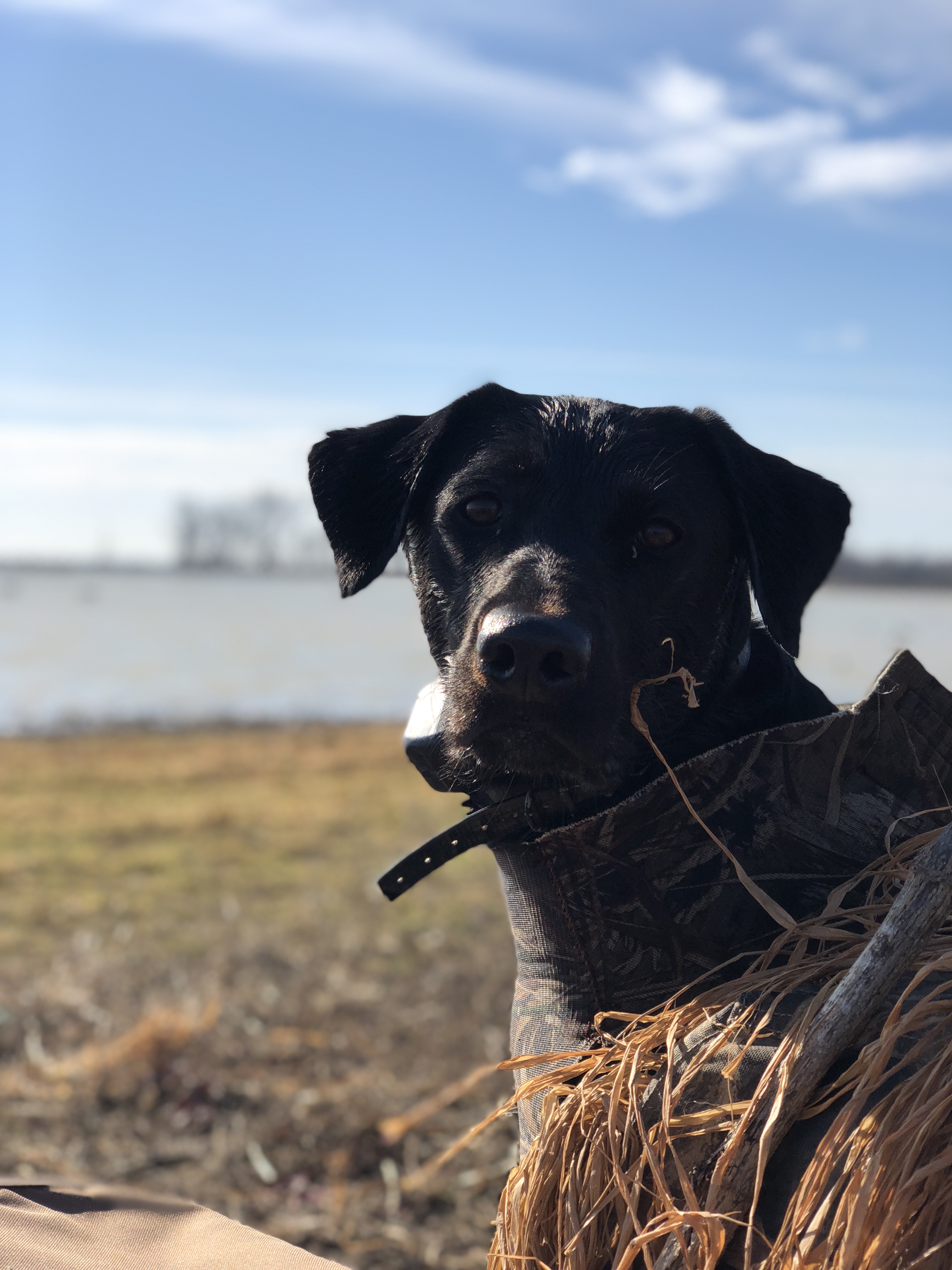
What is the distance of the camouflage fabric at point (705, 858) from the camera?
165cm

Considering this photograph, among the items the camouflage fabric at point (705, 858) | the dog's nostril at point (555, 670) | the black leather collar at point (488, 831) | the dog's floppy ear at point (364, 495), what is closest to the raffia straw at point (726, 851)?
the camouflage fabric at point (705, 858)

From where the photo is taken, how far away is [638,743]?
194 cm

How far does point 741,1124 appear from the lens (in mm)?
1393

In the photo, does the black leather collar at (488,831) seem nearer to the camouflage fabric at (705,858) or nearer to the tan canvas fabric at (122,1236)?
the camouflage fabric at (705,858)

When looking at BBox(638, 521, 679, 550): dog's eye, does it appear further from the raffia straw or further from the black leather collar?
the black leather collar

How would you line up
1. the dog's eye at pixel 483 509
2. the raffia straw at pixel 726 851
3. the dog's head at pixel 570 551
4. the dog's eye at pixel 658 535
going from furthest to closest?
the dog's eye at pixel 483 509, the dog's eye at pixel 658 535, the dog's head at pixel 570 551, the raffia straw at pixel 726 851

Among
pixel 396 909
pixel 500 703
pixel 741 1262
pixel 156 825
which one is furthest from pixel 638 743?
pixel 156 825

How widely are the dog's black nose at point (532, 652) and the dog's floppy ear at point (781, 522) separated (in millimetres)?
466

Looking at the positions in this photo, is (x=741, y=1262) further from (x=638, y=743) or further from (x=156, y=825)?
(x=156, y=825)

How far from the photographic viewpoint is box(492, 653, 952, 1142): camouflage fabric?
165cm

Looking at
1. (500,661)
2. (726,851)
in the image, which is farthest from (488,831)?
(726,851)

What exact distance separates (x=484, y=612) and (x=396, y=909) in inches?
322

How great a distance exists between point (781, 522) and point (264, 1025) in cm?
564

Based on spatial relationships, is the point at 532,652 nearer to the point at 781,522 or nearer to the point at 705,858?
the point at 705,858
